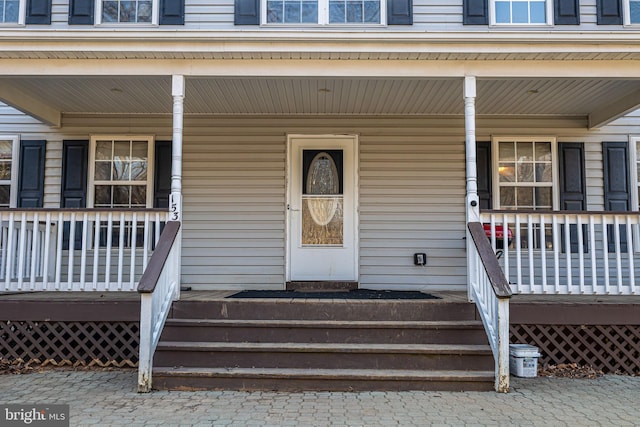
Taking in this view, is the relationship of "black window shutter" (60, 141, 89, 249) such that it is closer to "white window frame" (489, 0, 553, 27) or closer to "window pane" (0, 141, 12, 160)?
"window pane" (0, 141, 12, 160)

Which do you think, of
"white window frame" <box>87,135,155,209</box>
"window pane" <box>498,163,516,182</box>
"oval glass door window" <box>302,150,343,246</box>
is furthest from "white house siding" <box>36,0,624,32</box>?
"oval glass door window" <box>302,150,343,246</box>

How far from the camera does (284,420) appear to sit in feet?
10.8

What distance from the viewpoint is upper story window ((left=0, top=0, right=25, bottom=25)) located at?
5773 millimetres

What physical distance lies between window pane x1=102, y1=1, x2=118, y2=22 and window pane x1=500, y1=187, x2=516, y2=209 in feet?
16.8

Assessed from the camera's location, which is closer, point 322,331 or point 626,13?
point 322,331

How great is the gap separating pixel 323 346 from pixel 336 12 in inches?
148

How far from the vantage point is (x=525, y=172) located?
6.36m

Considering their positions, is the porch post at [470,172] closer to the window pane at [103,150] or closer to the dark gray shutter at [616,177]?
the dark gray shutter at [616,177]

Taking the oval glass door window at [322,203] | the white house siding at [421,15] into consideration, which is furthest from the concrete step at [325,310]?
the white house siding at [421,15]

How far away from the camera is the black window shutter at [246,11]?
564 centimetres

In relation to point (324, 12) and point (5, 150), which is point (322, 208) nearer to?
point (324, 12)

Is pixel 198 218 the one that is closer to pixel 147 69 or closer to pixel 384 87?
pixel 147 69

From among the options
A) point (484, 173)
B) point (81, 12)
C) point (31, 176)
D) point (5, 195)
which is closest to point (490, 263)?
point (484, 173)
